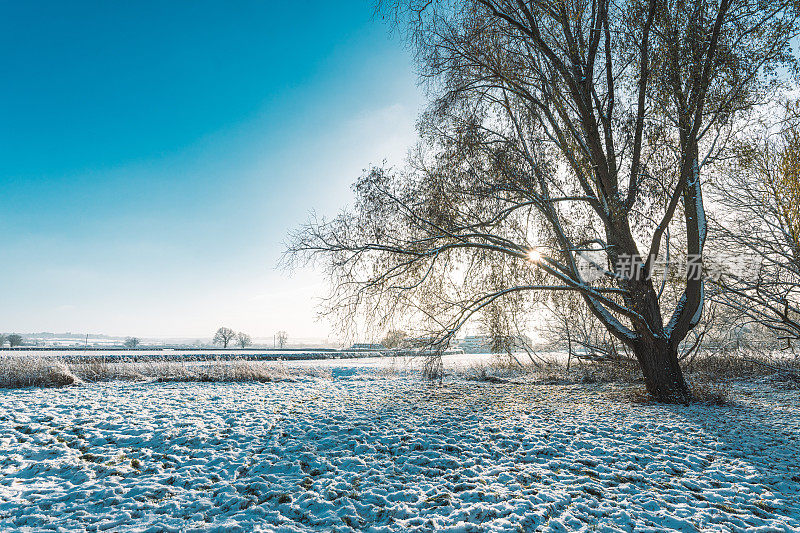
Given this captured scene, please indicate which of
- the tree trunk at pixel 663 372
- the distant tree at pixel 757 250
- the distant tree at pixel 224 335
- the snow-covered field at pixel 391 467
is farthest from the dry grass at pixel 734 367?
the distant tree at pixel 224 335

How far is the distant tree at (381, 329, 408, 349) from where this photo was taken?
962 cm

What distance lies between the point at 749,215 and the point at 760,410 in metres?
6.62

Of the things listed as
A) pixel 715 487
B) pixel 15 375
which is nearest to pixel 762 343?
pixel 715 487

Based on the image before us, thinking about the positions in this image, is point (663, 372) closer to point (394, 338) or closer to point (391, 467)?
point (394, 338)

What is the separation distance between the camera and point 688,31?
7.64 metres

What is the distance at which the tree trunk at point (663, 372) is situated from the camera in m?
9.25

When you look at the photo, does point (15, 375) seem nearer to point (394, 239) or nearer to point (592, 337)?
point (394, 239)

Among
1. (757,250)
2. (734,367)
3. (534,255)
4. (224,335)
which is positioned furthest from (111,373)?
(224,335)

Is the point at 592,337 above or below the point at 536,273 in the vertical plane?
below

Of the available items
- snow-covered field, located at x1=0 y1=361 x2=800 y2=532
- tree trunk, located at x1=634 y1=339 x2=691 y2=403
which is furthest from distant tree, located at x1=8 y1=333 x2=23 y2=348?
tree trunk, located at x1=634 y1=339 x2=691 y2=403

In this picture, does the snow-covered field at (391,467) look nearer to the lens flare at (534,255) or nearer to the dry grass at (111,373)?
the dry grass at (111,373)

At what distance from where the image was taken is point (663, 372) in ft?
30.8

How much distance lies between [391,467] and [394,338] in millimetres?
4809

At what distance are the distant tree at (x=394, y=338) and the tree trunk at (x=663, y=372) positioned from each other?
19.9 feet
